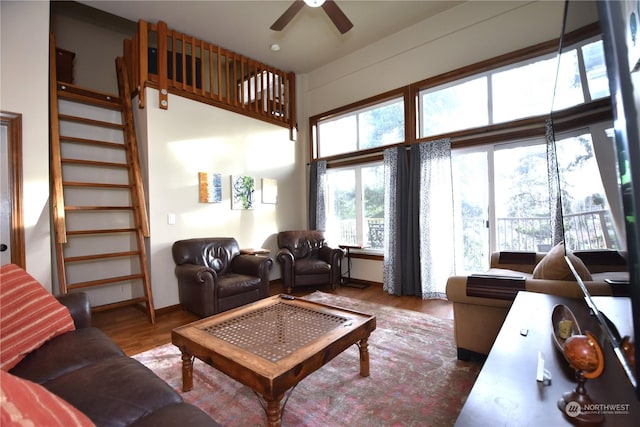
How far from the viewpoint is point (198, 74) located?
450 centimetres

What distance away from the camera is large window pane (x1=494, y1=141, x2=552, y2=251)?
3.24 metres

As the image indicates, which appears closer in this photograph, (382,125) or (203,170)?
(203,170)

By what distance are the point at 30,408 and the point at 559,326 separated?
5.55 feet

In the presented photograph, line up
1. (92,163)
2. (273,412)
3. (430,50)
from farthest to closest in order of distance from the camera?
(430,50) < (92,163) < (273,412)

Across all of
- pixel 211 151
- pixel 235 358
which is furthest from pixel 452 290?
pixel 211 151

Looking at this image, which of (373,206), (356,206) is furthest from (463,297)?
(356,206)

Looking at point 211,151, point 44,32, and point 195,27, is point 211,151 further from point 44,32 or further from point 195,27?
point 44,32

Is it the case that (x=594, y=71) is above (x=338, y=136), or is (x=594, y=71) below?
below

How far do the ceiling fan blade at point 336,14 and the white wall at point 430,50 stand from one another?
1628 mm

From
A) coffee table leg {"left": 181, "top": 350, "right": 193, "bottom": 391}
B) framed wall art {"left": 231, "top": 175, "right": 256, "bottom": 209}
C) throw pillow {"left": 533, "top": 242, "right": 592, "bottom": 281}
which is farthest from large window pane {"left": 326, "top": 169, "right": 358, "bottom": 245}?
coffee table leg {"left": 181, "top": 350, "right": 193, "bottom": 391}

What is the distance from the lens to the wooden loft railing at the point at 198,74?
3.55 m

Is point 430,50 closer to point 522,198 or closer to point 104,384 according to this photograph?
point 522,198

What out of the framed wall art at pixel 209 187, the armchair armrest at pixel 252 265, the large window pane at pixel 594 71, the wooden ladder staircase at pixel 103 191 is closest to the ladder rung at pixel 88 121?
the wooden ladder staircase at pixel 103 191

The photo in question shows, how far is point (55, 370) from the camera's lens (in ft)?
3.97
